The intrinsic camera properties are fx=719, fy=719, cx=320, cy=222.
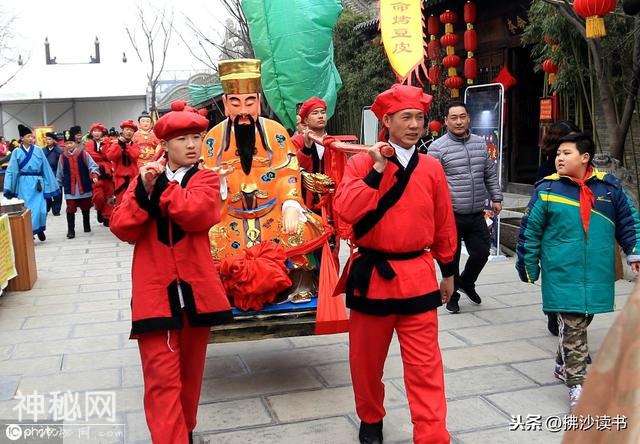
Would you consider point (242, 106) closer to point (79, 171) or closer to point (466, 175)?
point (466, 175)

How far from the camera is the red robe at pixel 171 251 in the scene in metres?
3.17

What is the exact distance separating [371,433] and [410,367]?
503mm

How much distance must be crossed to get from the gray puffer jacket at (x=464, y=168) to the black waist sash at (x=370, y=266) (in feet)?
8.53

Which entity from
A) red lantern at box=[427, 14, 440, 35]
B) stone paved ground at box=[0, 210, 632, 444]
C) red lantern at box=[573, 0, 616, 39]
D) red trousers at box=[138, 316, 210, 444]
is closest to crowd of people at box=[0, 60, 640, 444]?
red trousers at box=[138, 316, 210, 444]

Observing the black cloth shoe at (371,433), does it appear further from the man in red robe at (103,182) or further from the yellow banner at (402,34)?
the man in red robe at (103,182)

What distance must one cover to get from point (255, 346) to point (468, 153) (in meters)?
2.38

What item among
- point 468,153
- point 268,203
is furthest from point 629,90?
point 268,203

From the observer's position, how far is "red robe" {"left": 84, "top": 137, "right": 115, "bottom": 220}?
1234cm

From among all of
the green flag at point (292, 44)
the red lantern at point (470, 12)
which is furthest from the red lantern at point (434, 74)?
the green flag at point (292, 44)

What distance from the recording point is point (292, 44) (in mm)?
7125

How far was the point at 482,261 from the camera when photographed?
6.09 meters

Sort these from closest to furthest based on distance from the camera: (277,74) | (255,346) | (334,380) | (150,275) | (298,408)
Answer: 1. (150,275)
2. (298,408)
3. (334,380)
4. (255,346)
5. (277,74)

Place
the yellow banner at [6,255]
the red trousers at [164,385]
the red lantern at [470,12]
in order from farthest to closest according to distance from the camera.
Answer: the red lantern at [470,12] < the yellow banner at [6,255] < the red trousers at [164,385]

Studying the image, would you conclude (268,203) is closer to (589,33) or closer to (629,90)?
(589,33)
